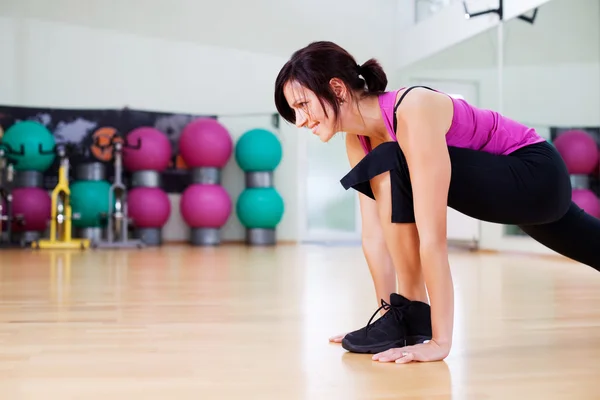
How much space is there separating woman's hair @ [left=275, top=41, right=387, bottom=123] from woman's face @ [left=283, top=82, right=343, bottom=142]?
0.5 inches

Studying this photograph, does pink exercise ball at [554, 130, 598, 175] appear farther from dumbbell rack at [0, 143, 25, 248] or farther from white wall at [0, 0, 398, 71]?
dumbbell rack at [0, 143, 25, 248]

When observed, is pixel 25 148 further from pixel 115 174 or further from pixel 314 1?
pixel 314 1

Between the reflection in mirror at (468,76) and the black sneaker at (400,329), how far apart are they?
4836 millimetres

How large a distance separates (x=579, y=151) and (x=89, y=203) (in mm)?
4378

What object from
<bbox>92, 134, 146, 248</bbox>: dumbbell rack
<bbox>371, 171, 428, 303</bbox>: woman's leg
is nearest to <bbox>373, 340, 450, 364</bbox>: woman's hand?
<bbox>371, 171, 428, 303</bbox>: woman's leg

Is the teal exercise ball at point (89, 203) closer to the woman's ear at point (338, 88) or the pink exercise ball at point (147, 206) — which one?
the pink exercise ball at point (147, 206)

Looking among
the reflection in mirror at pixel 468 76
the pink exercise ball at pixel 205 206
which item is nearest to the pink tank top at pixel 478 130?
the reflection in mirror at pixel 468 76

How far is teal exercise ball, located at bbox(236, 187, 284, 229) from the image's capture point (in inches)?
266

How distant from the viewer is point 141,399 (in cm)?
110

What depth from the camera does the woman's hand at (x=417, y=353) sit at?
4.54 ft

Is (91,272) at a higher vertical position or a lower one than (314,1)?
lower

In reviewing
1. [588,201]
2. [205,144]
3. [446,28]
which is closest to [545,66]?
[588,201]

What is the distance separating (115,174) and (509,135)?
5.51m

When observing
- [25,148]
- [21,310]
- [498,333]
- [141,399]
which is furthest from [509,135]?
[25,148]
